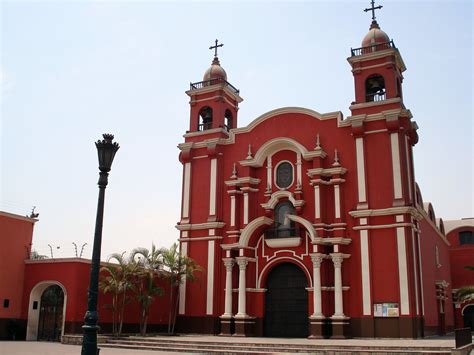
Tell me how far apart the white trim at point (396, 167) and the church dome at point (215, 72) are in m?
11.3

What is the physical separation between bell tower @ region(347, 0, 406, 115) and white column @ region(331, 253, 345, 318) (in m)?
7.26

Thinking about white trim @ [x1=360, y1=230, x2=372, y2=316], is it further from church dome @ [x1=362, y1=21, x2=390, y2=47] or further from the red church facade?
church dome @ [x1=362, y1=21, x2=390, y2=47]

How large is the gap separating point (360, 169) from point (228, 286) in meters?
8.70

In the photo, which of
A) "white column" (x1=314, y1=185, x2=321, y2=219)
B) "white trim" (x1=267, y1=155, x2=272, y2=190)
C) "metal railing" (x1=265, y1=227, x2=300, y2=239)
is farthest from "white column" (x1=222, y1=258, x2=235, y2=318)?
"white column" (x1=314, y1=185, x2=321, y2=219)

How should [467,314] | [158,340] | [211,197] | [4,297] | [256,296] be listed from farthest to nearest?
[467,314] → [211,197] → [256,296] → [4,297] → [158,340]

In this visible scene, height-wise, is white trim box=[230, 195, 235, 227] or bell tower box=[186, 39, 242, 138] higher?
bell tower box=[186, 39, 242, 138]

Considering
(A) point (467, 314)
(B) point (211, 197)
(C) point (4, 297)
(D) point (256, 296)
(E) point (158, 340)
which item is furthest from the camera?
(A) point (467, 314)

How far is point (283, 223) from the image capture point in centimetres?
2675

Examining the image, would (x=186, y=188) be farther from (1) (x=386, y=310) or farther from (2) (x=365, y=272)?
(1) (x=386, y=310)

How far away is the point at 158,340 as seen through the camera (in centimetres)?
2223

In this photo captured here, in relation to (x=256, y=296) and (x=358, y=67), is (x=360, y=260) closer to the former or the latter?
(x=256, y=296)

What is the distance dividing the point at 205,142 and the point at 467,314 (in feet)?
78.2

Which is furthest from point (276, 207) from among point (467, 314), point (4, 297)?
point (467, 314)

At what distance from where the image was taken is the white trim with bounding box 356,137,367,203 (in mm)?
24888
